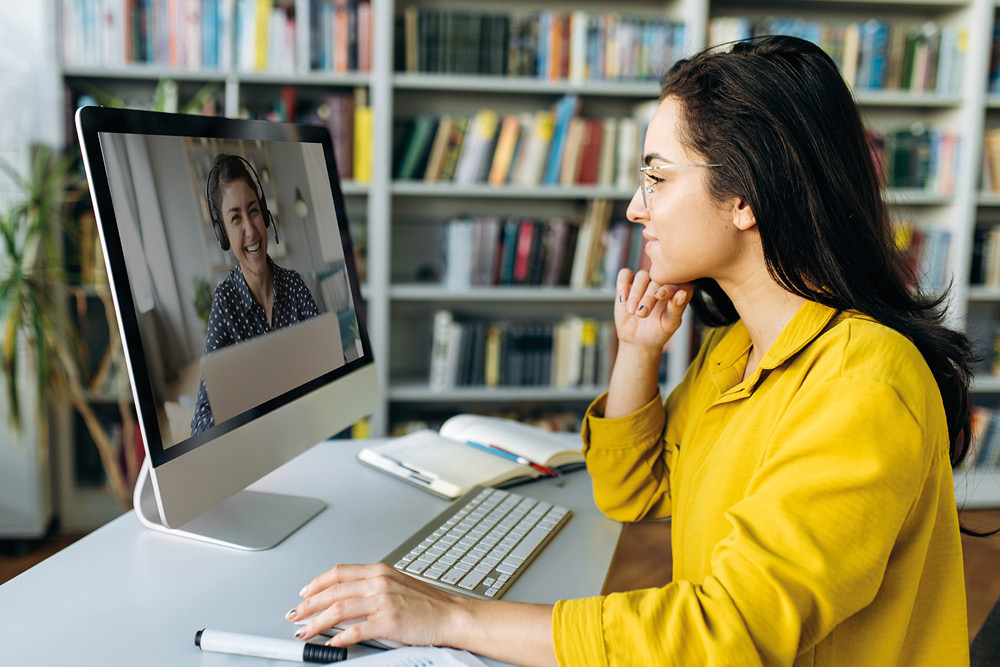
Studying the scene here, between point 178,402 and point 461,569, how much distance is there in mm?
353


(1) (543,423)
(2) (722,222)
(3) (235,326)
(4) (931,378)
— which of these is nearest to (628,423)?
(2) (722,222)

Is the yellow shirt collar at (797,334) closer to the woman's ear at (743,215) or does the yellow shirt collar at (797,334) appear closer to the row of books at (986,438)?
the woman's ear at (743,215)

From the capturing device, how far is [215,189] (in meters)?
0.93

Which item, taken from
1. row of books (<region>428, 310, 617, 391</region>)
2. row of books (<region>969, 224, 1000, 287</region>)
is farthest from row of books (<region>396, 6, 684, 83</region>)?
row of books (<region>969, 224, 1000, 287</region>)

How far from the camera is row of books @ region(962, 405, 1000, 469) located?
120 inches

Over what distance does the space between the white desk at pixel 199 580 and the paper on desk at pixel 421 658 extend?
97mm

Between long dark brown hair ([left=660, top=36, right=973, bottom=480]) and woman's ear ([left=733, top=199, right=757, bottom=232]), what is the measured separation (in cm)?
1

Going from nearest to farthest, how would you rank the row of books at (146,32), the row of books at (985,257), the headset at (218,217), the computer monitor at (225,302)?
the computer monitor at (225,302) < the headset at (218,217) < the row of books at (146,32) < the row of books at (985,257)

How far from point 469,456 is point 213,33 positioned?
6.23ft

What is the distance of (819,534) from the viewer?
66 centimetres

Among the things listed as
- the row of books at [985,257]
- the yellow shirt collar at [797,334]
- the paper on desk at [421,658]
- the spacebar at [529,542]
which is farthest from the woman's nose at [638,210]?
the row of books at [985,257]

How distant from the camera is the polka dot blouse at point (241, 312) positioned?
34.5 inches

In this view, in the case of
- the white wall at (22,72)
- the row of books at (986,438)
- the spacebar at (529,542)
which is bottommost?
the row of books at (986,438)

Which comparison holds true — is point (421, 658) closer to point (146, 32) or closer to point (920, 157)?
point (146, 32)
